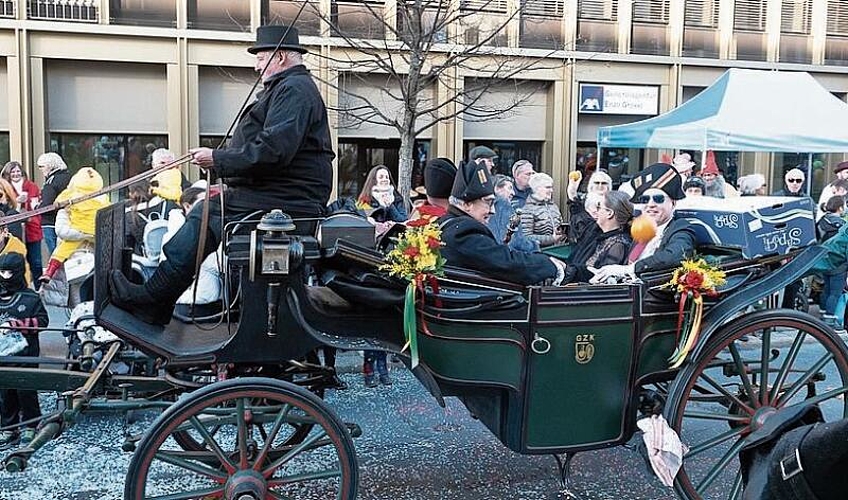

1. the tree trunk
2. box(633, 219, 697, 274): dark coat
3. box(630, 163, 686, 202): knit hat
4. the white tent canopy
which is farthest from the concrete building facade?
box(633, 219, 697, 274): dark coat

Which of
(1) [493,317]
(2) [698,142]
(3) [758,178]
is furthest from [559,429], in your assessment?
(3) [758,178]

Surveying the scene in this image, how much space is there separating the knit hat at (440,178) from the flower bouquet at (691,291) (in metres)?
1.61

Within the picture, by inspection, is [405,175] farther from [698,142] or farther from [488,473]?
[488,473]

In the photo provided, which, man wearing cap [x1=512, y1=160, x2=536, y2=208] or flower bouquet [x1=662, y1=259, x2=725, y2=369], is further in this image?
man wearing cap [x1=512, y1=160, x2=536, y2=208]

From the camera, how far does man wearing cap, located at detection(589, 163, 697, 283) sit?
3.96 metres

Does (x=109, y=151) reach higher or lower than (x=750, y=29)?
lower

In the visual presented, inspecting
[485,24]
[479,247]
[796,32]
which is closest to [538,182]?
[479,247]

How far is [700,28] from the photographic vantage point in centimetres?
A: 1680

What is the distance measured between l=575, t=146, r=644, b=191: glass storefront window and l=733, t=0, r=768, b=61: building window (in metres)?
2.95

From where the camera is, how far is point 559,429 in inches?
140

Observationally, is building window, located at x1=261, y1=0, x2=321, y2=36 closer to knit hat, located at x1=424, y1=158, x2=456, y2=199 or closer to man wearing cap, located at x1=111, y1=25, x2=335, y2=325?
knit hat, located at x1=424, y1=158, x2=456, y2=199

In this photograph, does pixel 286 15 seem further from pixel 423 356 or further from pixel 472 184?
pixel 423 356

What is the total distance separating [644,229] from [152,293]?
260cm

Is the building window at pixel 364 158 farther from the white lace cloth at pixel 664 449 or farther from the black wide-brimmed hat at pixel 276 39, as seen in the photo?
the white lace cloth at pixel 664 449
